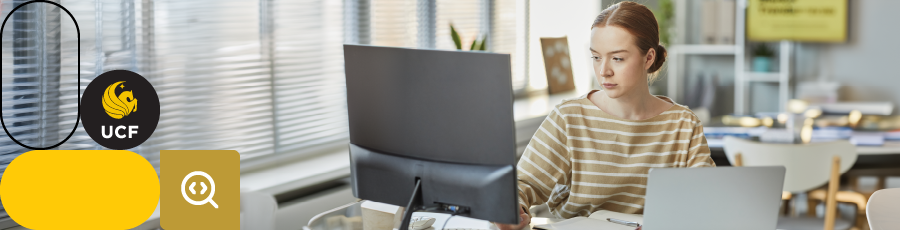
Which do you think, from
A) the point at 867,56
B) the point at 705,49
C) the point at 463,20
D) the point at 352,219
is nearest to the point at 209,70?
the point at 352,219

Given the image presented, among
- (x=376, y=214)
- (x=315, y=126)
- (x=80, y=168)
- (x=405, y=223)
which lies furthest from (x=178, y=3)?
(x=405, y=223)

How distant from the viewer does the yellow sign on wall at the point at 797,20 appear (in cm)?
447

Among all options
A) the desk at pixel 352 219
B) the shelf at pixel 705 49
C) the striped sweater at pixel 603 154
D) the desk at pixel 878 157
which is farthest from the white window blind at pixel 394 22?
the shelf at pixel 705 49

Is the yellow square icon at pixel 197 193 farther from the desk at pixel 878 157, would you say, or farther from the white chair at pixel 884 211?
the desk at pixel 878 157

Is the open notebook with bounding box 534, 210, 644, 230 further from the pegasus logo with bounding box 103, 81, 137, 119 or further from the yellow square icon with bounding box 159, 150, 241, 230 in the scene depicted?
the pegasus logo with bounding box 103, 81, 137, 119

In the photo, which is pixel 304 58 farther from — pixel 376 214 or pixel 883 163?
pixel 883 163

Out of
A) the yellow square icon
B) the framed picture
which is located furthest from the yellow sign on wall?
the yellow square icon

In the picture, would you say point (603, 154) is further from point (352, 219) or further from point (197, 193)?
point (197, 193)

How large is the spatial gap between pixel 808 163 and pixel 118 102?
7.54 feet

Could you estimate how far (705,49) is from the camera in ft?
16.5

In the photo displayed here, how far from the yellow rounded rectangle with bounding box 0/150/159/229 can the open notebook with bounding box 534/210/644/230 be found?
1.19 meters

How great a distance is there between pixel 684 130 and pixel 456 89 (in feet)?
2.06

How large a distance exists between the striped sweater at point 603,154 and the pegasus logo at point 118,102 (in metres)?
1.17

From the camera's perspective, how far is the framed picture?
2.33 meters
